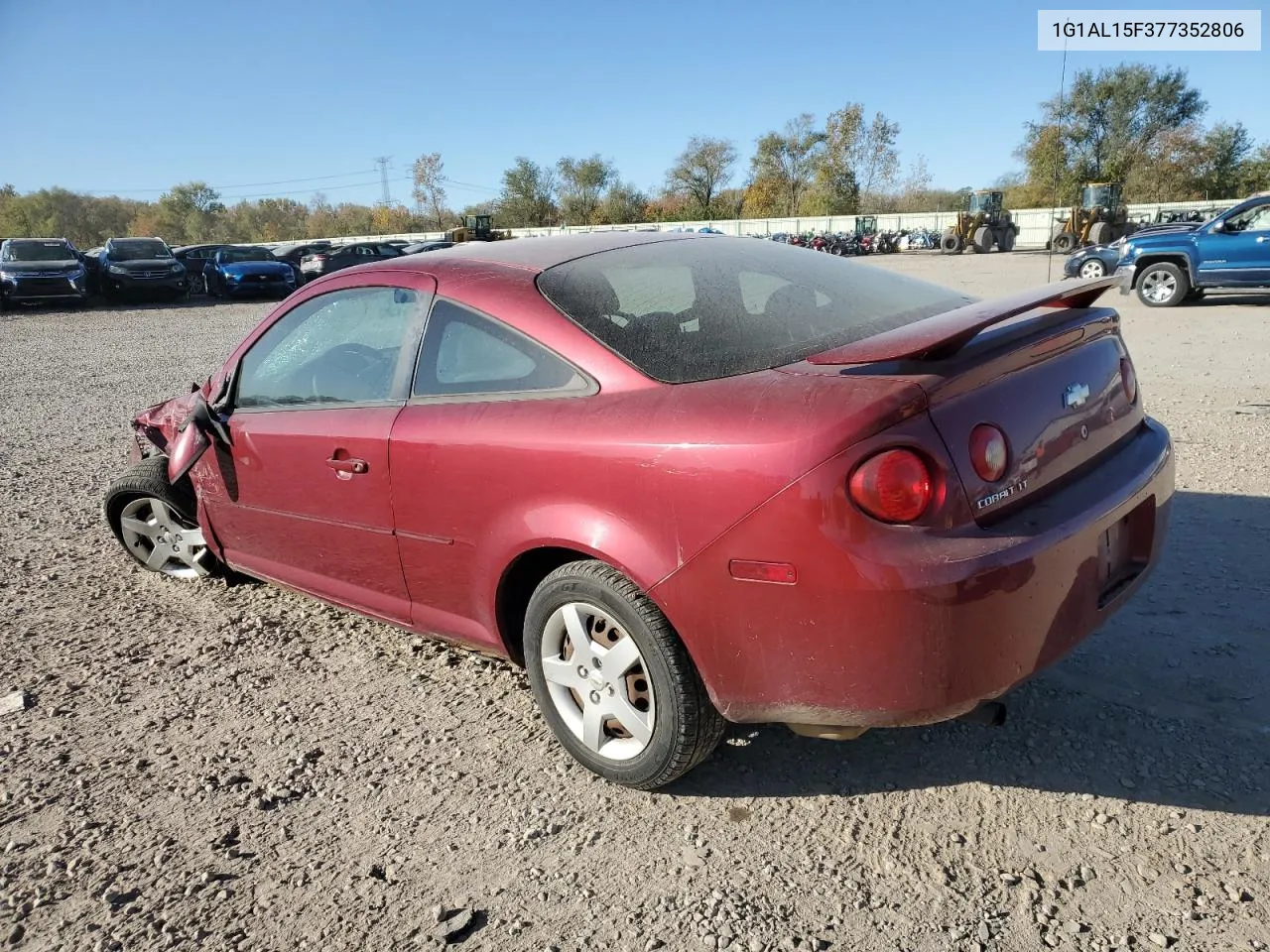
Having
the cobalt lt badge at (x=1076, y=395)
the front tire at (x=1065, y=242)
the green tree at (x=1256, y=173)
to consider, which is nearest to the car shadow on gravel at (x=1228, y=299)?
the cobalt lt badge at (x=1076, y=395)

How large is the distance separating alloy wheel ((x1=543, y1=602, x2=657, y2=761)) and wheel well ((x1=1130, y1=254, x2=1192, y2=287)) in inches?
577

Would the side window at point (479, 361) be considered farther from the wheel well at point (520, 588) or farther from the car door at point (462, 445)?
the wheel well at point (520, 588)

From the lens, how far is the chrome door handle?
2.99m

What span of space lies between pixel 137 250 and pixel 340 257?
5419mm

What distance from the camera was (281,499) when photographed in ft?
11.1

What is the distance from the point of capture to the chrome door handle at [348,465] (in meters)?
2.99

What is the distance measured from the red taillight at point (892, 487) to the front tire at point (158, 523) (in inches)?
129

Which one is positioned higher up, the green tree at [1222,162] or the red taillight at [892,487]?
the green tree at [1222,162]

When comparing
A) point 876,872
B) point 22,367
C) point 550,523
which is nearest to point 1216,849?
point 876,872

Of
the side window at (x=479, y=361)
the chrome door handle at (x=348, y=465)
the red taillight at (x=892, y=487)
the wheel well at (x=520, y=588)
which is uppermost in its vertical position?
the side window at (x=479, y=361)

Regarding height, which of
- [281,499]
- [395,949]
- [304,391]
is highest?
[304,391]

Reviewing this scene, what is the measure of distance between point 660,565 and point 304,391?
5.90 feet

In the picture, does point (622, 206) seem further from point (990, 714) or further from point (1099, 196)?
point (990, 714)

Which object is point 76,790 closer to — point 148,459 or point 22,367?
point 148,459
